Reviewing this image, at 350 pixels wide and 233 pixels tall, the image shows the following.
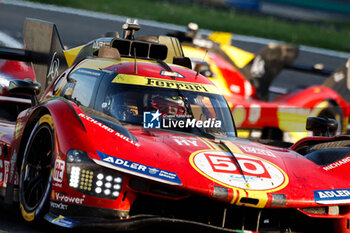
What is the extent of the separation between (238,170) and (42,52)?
13.4 feet

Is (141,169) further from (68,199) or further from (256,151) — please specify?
(256,151)

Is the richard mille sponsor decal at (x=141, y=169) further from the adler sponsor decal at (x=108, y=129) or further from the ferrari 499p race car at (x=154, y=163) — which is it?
the adler sponsor decal at (x=108, y=129)

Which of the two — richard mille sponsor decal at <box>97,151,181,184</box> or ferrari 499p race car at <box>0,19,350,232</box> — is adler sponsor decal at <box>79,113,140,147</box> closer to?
ferrari 499p race car at <box>0,19,350,232</box>

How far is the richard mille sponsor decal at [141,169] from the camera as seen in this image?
4484 millimetres

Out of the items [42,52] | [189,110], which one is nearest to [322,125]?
[189,110]

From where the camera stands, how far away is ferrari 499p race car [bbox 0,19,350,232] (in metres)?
4.56

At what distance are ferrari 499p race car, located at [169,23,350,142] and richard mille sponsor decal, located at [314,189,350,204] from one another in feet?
17.9

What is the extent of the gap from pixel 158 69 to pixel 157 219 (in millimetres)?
2139

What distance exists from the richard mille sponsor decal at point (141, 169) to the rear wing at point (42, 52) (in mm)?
3242

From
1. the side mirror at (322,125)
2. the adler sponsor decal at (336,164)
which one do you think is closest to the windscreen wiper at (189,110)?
the adler sponsor decal at (336,164)

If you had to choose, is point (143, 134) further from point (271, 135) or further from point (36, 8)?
point (36, 8)

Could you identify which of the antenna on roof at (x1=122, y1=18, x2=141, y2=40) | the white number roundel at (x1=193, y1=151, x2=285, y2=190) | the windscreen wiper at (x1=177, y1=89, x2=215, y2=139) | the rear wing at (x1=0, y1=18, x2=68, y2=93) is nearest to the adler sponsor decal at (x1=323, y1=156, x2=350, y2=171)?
the white number roundel at (x1=193, y1=151, x2=285, y2=190)

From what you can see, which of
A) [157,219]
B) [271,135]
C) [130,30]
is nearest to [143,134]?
[157,219]

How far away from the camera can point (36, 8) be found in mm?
18125
